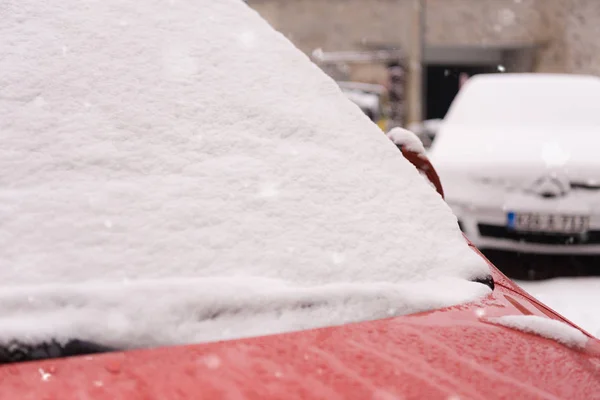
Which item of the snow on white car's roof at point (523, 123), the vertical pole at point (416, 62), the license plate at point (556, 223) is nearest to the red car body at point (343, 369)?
the license plate at point (556, 223)

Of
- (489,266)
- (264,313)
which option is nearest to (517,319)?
(489,266)

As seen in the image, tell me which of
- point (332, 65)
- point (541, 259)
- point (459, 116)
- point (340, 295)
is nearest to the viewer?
point (340, 295)

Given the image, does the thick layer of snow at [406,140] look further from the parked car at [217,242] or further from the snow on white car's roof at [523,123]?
the snow on white car's roof at [523,123]

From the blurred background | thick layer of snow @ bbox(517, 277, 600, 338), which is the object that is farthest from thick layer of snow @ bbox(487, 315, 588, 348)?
the blurred background

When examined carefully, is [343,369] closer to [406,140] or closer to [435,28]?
[406,140]

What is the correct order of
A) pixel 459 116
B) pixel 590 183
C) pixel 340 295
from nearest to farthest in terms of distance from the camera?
pixel 340 295, pixel 590 183, pixel 459 116

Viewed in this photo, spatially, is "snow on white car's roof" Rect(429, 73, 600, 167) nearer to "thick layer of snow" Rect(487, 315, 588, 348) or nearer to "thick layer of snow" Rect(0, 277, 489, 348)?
"thick layer of snow" Rect(487, 315, 588, 348)

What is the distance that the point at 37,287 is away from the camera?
41.8 inches

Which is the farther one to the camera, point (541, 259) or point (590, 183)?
point (541, 259)

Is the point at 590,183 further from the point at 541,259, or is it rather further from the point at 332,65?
the point at 332,65

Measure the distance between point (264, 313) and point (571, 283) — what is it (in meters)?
3.25

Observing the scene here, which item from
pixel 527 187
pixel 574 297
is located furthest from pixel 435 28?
pixel 574 297

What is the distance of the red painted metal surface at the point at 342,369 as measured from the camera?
90 centimetres

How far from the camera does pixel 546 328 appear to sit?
3.86 ft
